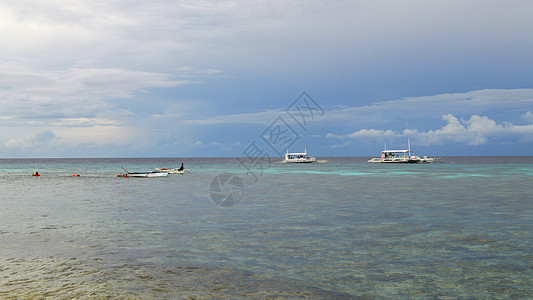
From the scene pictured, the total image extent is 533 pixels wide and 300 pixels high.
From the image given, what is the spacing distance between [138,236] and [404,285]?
12666 mm

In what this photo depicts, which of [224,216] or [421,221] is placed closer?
[421,221]

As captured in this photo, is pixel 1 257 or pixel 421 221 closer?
pixel 1 257

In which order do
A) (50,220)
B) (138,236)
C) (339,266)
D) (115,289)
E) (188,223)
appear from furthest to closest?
(50,220)
(188,223)
(138,236)
(339,266)
(115,289)

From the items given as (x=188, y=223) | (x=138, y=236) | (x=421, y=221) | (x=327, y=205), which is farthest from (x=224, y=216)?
(x=421, y=221)

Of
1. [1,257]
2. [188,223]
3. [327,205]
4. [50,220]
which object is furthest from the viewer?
[327,205]

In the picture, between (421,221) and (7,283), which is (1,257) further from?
(421,221)

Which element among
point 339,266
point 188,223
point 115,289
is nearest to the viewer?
point 115,289

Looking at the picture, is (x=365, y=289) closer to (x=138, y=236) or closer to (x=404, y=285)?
(x=404, y=285)

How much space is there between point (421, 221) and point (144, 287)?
56.8ft

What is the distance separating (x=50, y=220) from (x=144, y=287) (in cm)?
1655

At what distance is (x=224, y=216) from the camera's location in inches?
1014

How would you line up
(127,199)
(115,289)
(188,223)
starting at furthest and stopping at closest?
(127,199) → (188,223) → (115,289)

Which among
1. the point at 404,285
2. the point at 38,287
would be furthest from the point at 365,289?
the point at 38,287

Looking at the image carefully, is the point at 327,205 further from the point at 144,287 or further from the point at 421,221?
the point at 144,287
